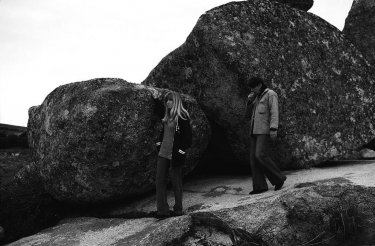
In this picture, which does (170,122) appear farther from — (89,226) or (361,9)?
(361,9)

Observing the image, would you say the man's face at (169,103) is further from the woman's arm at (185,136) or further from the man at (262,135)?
the man at (262,135)

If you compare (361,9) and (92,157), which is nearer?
(92,157)

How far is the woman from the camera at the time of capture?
700 centimetres

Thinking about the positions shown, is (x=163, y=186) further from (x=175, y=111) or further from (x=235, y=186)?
(x=235, y=186)

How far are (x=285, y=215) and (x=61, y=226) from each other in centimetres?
433

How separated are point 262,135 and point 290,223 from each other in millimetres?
2446

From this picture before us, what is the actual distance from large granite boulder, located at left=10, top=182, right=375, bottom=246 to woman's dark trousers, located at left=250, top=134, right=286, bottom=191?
170 cm

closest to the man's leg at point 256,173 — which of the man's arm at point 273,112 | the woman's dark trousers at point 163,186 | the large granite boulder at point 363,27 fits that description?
the man's arm at point 273,112

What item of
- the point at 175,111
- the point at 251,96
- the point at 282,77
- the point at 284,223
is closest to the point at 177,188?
the point at 175,111

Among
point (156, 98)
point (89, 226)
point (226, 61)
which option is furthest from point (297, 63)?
point (89, 226)

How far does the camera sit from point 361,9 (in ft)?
43.0

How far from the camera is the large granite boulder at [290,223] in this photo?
16.5 feet

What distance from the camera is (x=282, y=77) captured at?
8.75m

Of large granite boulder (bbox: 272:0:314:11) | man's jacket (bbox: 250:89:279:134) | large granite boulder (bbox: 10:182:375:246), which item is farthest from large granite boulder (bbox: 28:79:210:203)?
large granite boulder (bbox: 272:0:314:11)
